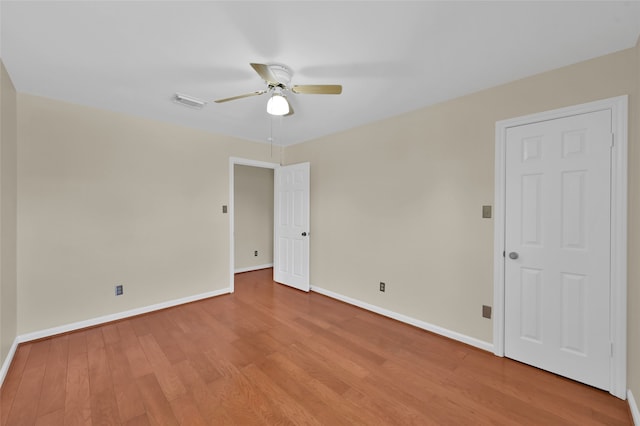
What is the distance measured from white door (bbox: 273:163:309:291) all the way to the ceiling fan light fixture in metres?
1.88

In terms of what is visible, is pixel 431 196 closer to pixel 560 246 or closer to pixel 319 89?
pixel 560 246

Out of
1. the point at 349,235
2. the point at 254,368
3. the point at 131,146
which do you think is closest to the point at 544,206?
the point at 349,235

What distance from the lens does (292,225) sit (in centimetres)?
460

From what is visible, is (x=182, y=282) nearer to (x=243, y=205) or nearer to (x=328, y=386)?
(x=243, y=205)

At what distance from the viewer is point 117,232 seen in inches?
128

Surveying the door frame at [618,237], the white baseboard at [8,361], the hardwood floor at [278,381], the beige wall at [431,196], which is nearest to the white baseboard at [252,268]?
the beige wall at [431,196]

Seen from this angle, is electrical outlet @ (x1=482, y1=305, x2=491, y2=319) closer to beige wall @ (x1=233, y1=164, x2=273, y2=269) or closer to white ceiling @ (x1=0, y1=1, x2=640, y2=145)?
white ceiling @ (x1=0, y1=1, x2=640, y2=145)

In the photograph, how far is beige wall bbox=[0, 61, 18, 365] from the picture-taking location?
2164mm

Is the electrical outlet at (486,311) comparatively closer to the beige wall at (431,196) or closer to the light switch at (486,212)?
the beige wall at (431,196)

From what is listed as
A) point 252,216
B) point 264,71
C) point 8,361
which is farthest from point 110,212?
point 252,216

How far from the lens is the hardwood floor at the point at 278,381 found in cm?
178

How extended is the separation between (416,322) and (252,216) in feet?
13.0

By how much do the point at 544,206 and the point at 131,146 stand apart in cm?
447

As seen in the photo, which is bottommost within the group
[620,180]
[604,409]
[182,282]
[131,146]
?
[604,409]
